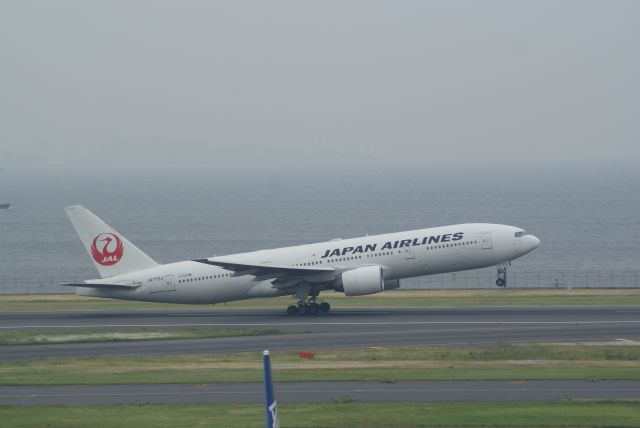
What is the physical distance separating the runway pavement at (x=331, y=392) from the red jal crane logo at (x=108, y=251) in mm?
23459

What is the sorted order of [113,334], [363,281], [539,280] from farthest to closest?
[539,280] → [363,281] → [113,334]

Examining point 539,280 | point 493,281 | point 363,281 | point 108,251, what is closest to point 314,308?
point 363,281

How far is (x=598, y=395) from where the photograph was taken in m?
32.1

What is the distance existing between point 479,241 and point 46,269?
82159 mm

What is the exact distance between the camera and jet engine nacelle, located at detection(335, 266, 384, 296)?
55.2 metres

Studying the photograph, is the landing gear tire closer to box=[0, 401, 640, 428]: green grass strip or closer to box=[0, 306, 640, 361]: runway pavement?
box=[0, 306, 640, 361]: runway pavement

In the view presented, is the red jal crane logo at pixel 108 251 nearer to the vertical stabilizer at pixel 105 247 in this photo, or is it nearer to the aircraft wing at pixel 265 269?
the vertical stabilizer at pixel 105 247

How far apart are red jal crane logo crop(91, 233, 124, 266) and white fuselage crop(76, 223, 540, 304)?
115cm

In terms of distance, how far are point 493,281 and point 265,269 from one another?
167 ft

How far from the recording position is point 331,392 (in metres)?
33.9

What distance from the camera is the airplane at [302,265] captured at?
57000 mm

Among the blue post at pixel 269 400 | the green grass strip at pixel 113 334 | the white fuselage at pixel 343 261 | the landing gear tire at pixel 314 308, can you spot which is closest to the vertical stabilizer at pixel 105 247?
the white fuselage at pixel 343 261

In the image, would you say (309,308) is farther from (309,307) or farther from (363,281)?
(363,281)

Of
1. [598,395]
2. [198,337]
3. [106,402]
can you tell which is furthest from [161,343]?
[598,395]
